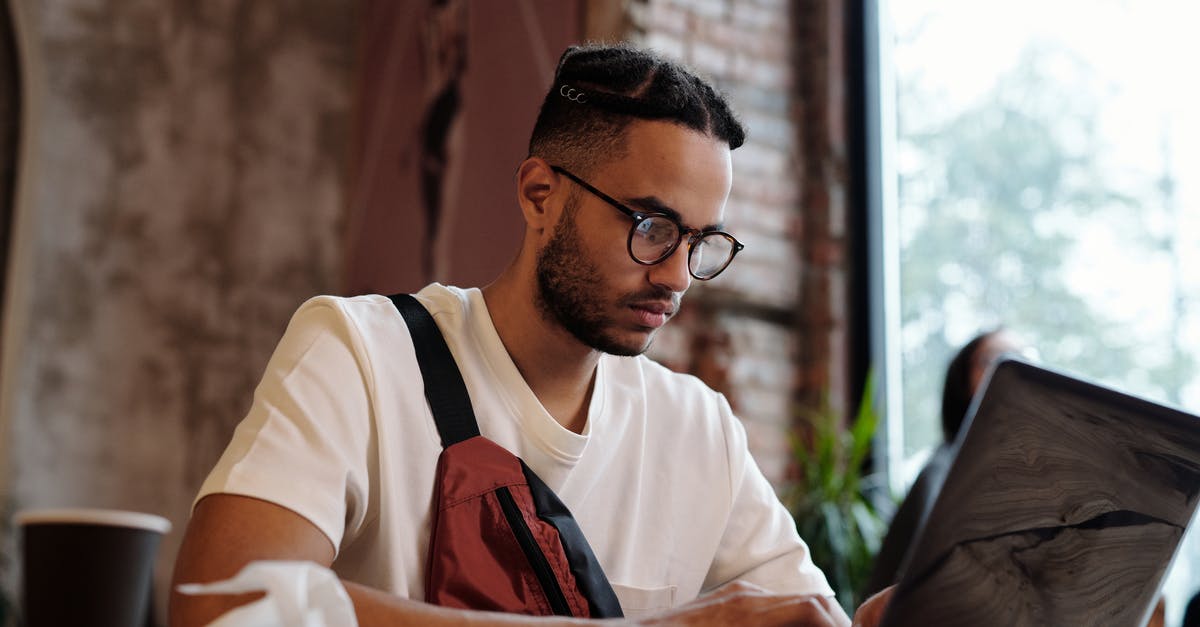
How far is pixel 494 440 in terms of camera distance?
5.23 ft

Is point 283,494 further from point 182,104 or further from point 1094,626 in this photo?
point 182,104

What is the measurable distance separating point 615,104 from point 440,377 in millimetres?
468

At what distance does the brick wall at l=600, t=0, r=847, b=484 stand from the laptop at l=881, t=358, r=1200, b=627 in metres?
2.48

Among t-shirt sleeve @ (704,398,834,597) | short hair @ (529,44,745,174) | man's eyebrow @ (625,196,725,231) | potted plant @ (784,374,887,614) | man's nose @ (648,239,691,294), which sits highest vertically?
short hair @ (529,44,745,174)

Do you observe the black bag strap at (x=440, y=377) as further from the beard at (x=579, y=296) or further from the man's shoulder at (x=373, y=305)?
the beard at (x=579, y=296)

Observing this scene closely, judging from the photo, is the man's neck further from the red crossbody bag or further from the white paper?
the white paper

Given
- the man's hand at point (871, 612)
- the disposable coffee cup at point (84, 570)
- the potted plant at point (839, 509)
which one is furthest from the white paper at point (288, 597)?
the potted plant at point (839, 509)

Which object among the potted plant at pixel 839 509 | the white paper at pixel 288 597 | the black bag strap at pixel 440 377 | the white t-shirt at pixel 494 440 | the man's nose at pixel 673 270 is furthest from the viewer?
the potted plant at pixel 839 509

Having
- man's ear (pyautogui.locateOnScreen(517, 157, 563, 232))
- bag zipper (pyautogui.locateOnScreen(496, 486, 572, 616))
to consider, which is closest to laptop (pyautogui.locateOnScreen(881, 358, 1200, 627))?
bag zipper (pyautogui.locateOnScreen(496, 486, 572, 616))

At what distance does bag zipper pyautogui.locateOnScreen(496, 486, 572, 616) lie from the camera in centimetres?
135

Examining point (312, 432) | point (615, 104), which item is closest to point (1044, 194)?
point (615, 104)

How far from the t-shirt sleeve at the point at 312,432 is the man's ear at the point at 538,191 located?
384 millimetres

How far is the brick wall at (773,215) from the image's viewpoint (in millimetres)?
3689

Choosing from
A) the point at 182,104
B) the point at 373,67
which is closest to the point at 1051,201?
the point at 373,67
